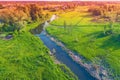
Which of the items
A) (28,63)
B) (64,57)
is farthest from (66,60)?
(28,63)

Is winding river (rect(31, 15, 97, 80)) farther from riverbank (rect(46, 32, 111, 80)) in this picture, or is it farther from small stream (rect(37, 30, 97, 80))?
riverbank (rect(46, 32, 111, 80))

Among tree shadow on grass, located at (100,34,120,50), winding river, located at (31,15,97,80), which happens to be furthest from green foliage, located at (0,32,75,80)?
tree shadow on grass, located at (100,34,120,50)

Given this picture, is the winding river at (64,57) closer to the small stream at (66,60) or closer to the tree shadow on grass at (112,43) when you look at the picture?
the small stream at (66,60)

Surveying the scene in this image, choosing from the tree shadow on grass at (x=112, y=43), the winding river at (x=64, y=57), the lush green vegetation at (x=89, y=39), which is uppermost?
the tree shadow on grass at (x=112, y=43)

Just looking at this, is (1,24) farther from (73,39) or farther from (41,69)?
(41,69)

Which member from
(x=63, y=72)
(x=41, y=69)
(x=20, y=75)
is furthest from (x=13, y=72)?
(x=63, y=72)

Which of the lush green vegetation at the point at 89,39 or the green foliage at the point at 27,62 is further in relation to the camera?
the lush green vegetation at the point at 89,39

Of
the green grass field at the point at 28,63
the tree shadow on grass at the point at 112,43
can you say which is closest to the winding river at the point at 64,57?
the green grass field at the point at 28,63
